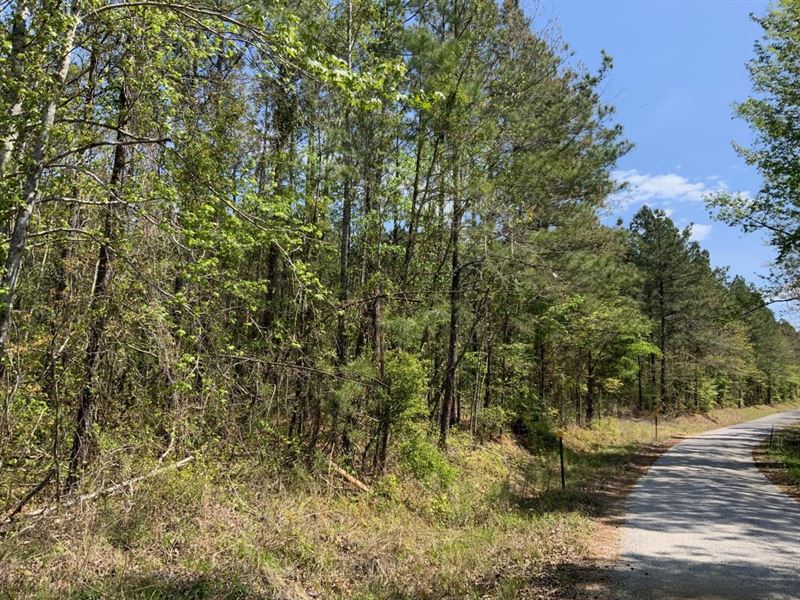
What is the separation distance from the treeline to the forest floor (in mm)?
653

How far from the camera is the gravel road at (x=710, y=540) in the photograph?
18.1ft

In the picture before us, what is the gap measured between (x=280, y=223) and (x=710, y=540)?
25.9ft

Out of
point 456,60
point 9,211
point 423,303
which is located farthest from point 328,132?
point 9,211

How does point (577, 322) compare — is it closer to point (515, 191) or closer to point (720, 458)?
point (720, 458)

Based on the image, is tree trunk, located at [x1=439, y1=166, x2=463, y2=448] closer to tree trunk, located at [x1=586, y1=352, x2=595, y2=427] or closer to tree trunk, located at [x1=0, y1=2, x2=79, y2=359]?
tree trunk, located at [x1=0, y1=2, x2=79, y2=359]

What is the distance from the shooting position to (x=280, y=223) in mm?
7816

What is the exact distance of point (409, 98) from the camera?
184 inches

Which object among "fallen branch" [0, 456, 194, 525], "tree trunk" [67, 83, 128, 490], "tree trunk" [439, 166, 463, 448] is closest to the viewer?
"fallen branch" [0, 456, 194, 525]

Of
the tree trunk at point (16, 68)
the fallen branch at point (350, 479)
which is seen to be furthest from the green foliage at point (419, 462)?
the tree trunk at point (16, 68)

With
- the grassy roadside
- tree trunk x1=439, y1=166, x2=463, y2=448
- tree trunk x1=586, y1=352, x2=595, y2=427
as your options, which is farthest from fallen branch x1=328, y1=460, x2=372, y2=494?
tree trunk x1=586, y1=352, x2=595, y2=427

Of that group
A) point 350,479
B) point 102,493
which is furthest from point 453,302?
Answer: point 102,493

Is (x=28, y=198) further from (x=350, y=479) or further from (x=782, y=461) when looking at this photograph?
(x=782, y=461)

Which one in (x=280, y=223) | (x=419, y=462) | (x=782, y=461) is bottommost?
(x=782, y=461)

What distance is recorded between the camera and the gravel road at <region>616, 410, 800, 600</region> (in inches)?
217
